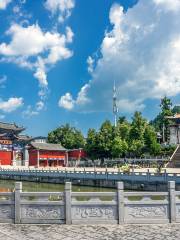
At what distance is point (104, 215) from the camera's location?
44.5ft

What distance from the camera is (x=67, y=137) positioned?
304 ft

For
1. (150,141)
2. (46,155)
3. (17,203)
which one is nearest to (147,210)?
(17,203)

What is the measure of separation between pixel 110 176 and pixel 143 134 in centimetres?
2744

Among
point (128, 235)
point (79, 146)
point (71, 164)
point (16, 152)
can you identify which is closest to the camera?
point (128, 235)

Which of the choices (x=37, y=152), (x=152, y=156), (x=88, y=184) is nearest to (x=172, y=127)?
(x=152, y=156)

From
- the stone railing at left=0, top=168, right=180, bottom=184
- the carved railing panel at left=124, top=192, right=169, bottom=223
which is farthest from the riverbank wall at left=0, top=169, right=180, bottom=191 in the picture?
the carved railing panel at left=124, top=192, right=169, bottom=223

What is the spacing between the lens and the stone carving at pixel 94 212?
13.5m

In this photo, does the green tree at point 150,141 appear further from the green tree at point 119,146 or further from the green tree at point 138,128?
the green tree at point 119,146

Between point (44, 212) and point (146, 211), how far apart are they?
3895 mm

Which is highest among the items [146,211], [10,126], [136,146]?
[10,126]

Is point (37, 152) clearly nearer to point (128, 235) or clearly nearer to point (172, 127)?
point (172, 127)

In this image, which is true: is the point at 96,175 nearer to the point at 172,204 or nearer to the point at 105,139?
the point at 105,139

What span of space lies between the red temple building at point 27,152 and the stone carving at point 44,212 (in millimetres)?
62854

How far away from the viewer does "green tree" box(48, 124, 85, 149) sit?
91.7 m
